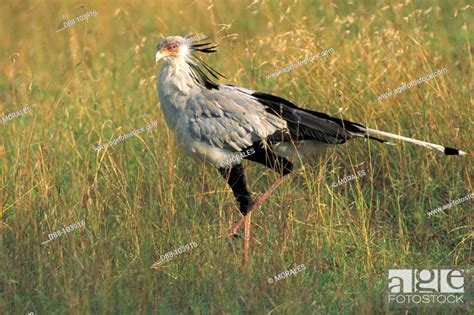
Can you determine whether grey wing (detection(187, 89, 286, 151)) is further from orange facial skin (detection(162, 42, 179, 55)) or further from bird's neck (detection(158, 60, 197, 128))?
orange facial skin (detection(162, 42, 179, 55))

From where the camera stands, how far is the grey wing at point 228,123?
6215 millimetres

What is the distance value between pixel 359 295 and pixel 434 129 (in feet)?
6.17

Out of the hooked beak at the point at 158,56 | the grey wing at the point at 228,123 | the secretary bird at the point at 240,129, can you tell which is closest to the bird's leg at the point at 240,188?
the secretary bird at the point at 240,129

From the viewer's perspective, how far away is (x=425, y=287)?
5.32 meters

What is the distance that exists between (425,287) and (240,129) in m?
1.60

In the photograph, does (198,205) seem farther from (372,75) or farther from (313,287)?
(372,75)

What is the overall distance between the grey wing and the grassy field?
0.99 feet

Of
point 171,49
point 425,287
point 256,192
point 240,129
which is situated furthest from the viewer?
point 256,192

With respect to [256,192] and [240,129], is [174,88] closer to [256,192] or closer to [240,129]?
[240,129]

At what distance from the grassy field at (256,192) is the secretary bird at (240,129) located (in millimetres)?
167

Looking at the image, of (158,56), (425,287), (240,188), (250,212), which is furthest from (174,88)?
(425,287)

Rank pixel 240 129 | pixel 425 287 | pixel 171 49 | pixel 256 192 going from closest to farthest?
pixel 425 287, pixel 240 129, pixel 171 49, pixel 256 192

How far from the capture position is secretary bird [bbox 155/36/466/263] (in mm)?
6215

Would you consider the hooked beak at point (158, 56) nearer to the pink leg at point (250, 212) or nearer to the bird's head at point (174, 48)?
the bird's head at point (174, 48)
